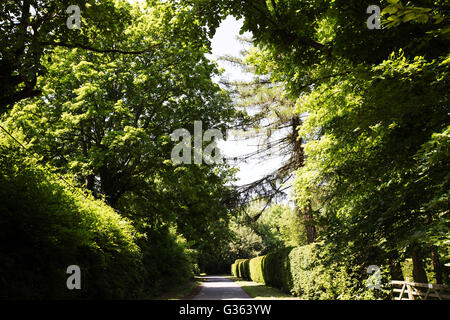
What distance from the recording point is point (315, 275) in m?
11.3

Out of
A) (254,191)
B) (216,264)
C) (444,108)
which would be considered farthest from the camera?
(216,264)

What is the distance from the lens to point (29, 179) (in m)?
4.66

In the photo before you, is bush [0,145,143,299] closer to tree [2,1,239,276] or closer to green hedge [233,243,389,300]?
green hedge [233,243,389,300]

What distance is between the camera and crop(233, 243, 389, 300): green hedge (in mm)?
4320

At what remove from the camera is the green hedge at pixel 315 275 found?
14.2ft

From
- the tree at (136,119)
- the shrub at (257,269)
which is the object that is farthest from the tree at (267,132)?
the shrub at (257,269)

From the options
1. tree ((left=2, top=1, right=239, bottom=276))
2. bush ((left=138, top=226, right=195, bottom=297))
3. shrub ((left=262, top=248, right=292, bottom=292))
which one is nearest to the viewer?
tree ((left=2, top=1, right=239, bottom=276))

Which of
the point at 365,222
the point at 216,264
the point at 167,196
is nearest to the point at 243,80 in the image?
the point at 167,196

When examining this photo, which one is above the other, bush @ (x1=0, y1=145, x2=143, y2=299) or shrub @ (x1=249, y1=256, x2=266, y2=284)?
bush @ (x1=0, y1=145, x2=143, y2=299)

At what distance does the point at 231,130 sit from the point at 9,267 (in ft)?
42.3

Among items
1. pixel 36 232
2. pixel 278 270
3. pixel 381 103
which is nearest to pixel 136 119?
pixel 36 232

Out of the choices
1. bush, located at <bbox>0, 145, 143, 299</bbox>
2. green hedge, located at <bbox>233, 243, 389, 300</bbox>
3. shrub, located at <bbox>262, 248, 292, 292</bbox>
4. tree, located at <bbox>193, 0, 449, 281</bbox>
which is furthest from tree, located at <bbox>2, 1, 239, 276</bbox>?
tree, located at <bbox>193, 0, 449, 281</bbox>

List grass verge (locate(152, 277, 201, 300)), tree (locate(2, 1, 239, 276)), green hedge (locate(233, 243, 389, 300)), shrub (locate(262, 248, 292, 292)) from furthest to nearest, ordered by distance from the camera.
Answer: shrub (locate(262, 248, 292, 292)) < grass verge (locate(152, 277, 201, 300)) < tree (locate(2, 1, 239, 276)) < green hedge (locate(233, 243, 389, 300))

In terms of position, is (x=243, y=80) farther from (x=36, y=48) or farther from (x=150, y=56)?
(x=36, y=48)
